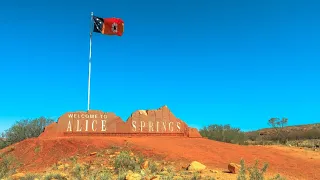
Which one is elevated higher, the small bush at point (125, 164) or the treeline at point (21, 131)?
the treeline at point (21, 131)

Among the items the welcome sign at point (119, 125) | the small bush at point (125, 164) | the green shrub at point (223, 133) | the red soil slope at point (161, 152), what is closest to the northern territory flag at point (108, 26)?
the welcome sign at point (119, 125)

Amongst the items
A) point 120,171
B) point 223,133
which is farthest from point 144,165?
point 223,133

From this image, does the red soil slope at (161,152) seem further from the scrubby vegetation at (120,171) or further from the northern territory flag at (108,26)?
the northern territory flag at (108,26)

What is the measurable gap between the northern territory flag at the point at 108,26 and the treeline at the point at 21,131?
832 cm

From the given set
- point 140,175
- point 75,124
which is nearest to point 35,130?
point 75,124

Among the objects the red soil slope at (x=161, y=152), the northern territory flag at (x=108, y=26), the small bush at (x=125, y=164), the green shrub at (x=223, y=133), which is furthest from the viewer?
the green shrub at (x=223, y=133)

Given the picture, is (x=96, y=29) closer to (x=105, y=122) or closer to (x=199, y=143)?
(x=105, y=122)

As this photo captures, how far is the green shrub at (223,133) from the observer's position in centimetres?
3061

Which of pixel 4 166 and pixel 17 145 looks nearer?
pixel 4 166

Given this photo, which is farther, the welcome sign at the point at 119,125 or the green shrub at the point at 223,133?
the green shrub at the point at 223,133

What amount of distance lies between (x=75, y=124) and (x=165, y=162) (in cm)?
833

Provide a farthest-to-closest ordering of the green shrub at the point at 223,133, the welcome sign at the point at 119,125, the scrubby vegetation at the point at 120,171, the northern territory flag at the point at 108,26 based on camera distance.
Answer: the green shrub at the point at 223,133 → the northern territory flag at the point at 108,26 → the welcome sign at the point at 119,125 → the scrubby vegetation at the point at 120,171

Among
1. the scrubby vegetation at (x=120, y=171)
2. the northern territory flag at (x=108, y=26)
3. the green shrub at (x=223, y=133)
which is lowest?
the scrubby vegetation at (x=120, y=171)

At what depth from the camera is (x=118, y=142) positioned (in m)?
19.8
